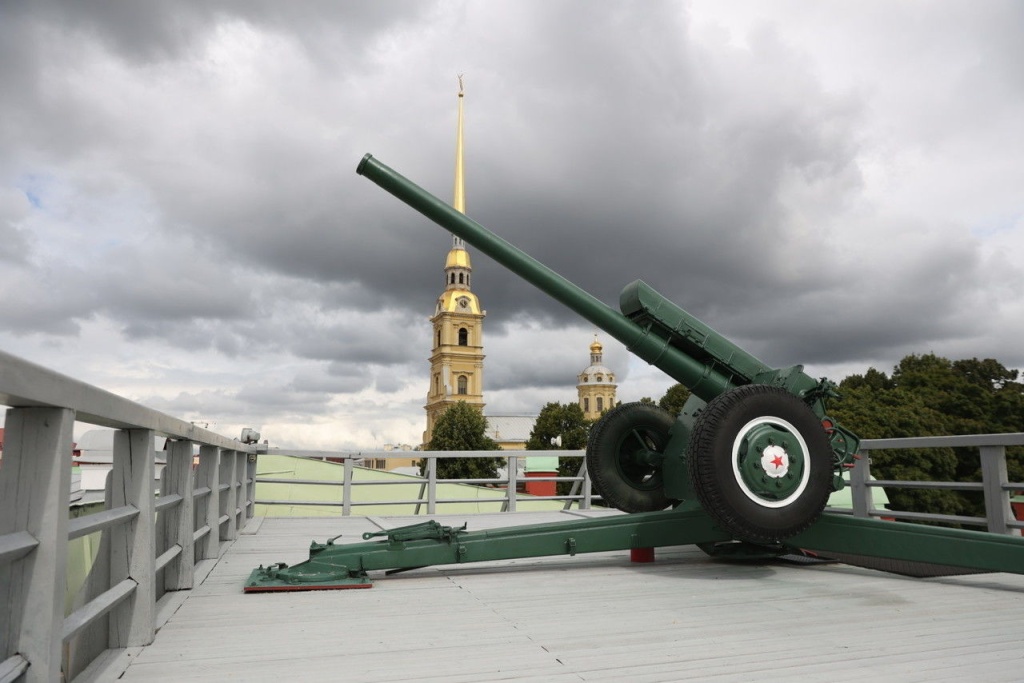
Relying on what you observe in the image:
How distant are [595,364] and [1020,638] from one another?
451 feet

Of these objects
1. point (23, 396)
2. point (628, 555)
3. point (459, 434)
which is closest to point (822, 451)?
point (628, 555)

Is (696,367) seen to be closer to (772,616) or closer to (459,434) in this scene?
(772,616)

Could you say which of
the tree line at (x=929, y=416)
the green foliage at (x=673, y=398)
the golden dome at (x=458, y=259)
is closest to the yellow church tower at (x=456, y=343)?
the golden dome at (x=458, y=259)

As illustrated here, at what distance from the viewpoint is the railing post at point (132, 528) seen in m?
2.85

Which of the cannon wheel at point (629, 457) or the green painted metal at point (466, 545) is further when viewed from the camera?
the cannon wheel at point (629, 457)

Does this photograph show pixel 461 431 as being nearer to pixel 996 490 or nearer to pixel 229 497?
pixel 229 497

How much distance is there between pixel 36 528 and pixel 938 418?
48.7m

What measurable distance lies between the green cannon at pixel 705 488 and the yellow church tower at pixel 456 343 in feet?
332

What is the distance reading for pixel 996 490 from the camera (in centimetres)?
557

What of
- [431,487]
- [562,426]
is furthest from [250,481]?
[562,426]

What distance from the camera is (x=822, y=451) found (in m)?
4.57

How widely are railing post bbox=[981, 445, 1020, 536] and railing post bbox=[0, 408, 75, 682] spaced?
5.91 metres

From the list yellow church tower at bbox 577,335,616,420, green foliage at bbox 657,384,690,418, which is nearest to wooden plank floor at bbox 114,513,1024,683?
green foliage at bbox 657,384,690,418

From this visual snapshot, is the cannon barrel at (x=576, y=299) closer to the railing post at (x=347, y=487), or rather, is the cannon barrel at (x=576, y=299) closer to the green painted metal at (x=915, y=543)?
the green painted metal at (x=915, y=543)
